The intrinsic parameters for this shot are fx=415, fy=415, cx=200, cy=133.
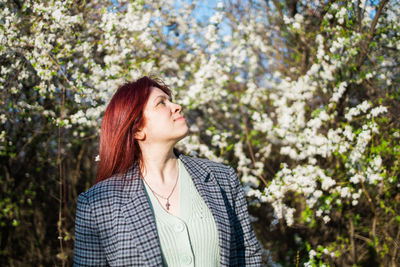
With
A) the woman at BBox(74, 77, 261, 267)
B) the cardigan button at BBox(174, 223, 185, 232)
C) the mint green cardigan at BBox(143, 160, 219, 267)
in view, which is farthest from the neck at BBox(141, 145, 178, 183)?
the cardigan button at BBox(174, 223, 185, 232)

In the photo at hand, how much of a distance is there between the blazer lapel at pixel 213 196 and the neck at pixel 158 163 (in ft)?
0.34

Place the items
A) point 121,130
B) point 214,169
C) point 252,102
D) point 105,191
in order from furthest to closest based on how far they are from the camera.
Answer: point 252,102
point 214,169
point 121,130
point 105,191

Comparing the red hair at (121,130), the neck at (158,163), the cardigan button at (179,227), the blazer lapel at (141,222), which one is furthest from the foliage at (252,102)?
the cardigan button at (179,227)

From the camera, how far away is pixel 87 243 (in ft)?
6.22

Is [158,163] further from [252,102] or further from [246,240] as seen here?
[252,102]

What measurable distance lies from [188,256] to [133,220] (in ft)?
0.98

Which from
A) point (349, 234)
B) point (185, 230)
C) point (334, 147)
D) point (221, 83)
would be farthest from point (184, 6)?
point (185, 230)

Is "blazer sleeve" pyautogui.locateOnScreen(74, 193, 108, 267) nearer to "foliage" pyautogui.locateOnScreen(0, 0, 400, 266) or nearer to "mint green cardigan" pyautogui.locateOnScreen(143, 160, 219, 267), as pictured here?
"mint green cardigan" pyautogui.locateOnScreen(143, 160, 219, 267)

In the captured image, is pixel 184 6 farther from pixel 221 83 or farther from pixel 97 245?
pixel 97 245

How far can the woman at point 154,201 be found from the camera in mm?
1891

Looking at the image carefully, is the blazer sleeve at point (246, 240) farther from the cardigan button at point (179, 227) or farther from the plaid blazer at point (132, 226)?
the cardigan button at point (179, 227)

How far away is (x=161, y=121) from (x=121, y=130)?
209 millimetres

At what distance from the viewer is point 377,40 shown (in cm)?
420

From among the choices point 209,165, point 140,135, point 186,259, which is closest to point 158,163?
point 140,135
